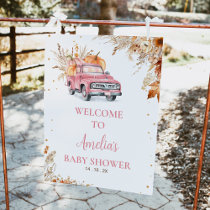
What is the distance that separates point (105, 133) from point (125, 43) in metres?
0.61

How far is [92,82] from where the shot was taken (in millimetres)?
2033

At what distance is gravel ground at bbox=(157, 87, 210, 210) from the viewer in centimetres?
364

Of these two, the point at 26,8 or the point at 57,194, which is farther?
the point at 26,8

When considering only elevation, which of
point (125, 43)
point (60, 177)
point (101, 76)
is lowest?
point (60, 177)

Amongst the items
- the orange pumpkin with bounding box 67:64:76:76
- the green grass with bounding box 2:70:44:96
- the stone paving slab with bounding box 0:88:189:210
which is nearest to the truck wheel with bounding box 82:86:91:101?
the orange pumpkin with bounding box 67:64:76:76

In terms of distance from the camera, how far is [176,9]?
1548 inches

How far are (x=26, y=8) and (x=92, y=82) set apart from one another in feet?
32.2

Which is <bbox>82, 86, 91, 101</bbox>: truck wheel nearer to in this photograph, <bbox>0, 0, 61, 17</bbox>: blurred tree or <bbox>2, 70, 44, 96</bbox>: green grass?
<bbox>2, 70, 44, 96</bbox>: green grass

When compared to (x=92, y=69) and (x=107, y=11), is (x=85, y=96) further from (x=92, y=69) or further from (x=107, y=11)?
(x=107, y=11)

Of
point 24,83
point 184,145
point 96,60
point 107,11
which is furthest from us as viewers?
point 24,83

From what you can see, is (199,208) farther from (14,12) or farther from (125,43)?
(14,12)

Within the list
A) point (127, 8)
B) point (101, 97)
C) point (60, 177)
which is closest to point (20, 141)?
point (60, 177)

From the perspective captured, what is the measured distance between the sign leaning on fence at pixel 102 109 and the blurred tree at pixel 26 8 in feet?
26.4

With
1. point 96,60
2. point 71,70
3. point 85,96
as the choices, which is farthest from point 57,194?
point 96,60
